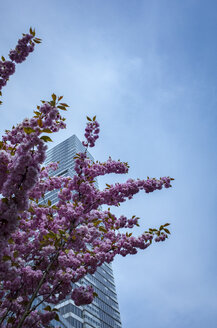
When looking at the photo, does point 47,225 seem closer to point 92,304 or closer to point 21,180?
point 21,180

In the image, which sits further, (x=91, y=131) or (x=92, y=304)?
(x=92, y=304)

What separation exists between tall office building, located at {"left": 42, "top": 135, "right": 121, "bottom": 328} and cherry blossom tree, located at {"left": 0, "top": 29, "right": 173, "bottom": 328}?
3528 centimetres

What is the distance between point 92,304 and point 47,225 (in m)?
62.3

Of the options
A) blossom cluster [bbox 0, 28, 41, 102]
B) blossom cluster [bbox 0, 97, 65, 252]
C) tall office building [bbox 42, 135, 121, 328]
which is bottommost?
blossom cluster [bbox 0, 97, 65, 252]

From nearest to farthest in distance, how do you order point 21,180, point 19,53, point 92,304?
point 21,180 < point 19,53 < point 92,304

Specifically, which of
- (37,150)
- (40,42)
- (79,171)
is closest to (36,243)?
(79,171)

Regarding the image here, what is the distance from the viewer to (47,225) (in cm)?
512

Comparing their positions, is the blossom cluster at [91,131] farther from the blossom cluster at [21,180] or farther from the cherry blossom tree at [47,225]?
the blossom cluster at [21,180]

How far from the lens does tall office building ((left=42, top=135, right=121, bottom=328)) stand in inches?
1817

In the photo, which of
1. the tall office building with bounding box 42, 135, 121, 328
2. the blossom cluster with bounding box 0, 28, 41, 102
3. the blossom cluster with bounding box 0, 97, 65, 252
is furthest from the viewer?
the tall office building with bounding box 42, 135, 121, 328

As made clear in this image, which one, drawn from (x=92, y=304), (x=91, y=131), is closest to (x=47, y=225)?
(x=91, y=131)

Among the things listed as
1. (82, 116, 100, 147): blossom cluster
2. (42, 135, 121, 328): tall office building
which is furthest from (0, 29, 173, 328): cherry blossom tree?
(42, 135, 121, 328): tall office building

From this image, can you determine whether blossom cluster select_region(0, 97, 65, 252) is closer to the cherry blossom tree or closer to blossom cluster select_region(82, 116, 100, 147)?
the cherry blossom tree

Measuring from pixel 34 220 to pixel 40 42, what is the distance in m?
4.11
